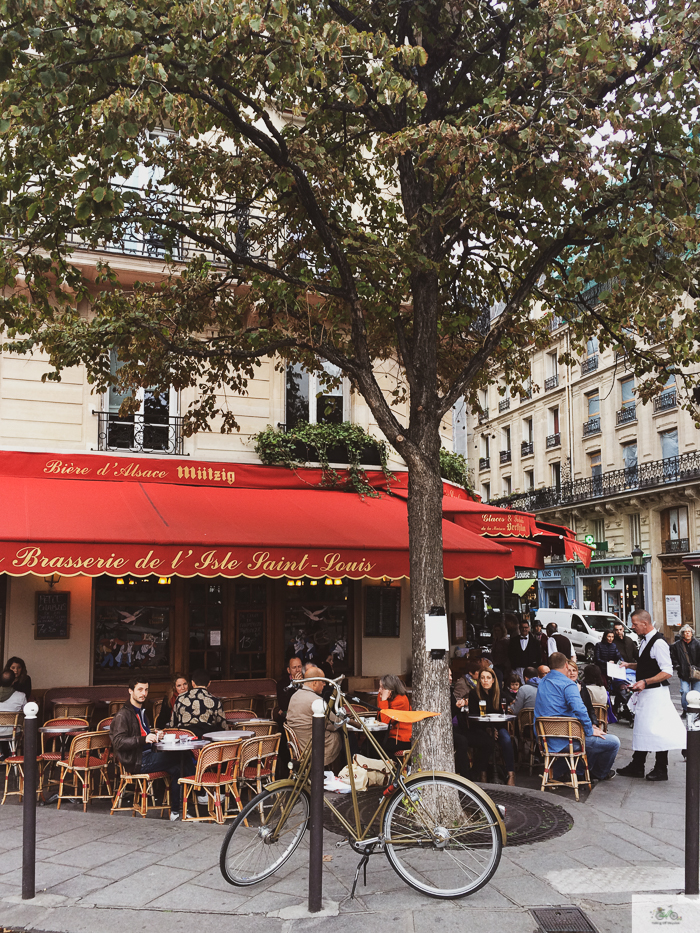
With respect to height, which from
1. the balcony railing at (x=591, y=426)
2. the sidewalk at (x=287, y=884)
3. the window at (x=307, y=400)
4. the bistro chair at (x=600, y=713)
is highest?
the balcony railing at (x=591, y=426)

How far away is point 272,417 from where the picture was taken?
1345 cm

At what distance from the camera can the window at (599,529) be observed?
1604 inches

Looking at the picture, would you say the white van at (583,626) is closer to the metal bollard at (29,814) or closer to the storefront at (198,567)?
the storefront at (198,567)

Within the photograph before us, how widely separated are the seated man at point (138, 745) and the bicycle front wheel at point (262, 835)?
2.11 metres

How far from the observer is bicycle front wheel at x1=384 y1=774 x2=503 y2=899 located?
5.07m

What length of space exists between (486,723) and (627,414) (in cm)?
3234

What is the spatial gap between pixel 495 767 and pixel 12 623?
6.73 meters

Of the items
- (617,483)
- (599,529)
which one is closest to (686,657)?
(617,483)

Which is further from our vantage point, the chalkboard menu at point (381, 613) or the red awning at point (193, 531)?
the chalkboard menu at point (381, 613)

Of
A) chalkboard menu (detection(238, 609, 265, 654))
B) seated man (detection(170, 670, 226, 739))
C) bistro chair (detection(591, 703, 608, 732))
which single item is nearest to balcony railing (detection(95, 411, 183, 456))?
chalkboard menu (detection(238, 609, 265, 654))

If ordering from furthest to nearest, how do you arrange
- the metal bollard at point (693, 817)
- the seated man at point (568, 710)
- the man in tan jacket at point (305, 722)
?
the seated man at point (568, 710) → the man in tan jacket at point (305, 722) → the metal bollard at point (693, 817)

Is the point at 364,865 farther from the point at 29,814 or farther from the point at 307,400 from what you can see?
the point at 307,400

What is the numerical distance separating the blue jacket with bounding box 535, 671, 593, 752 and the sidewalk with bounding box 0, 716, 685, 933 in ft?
3.68

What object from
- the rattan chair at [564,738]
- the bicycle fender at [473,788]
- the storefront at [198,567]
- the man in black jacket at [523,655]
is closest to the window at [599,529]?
the man in black jacket at [523,655]
